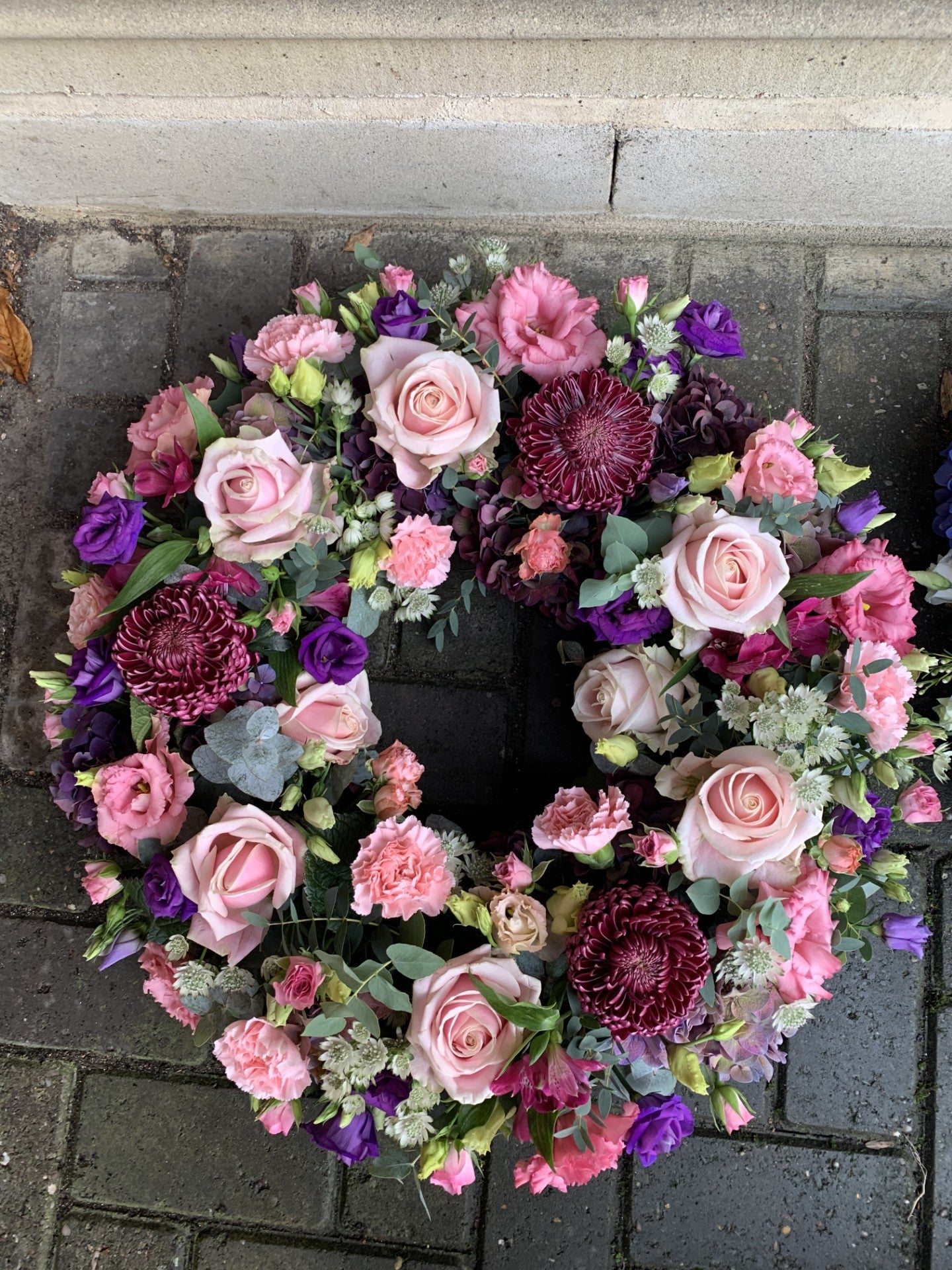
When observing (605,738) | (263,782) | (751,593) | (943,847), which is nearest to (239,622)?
(263,782)

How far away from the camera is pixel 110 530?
1.20 metres

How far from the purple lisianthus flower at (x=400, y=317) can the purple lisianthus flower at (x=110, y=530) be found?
44 cm

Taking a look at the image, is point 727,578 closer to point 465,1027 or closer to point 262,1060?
point 465,1027

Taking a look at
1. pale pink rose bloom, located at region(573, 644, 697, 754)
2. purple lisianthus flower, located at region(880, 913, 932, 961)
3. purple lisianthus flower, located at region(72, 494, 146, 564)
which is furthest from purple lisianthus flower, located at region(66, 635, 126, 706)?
purple lisianthus flower, located at region(880, 913, 932, 961)

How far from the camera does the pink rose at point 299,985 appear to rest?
3.81 ft

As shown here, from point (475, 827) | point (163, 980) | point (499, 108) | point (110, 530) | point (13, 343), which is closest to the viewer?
point (110, 530)

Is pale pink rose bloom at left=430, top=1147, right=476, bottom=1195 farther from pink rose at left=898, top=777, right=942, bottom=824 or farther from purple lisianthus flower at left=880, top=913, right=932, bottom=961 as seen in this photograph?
pink rose at left=898, top=777, right=942, bottom=824

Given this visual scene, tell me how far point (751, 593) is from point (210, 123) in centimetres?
118

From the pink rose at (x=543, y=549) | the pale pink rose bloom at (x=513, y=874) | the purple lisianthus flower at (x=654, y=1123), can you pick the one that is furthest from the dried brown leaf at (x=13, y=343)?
the purple lisianthus flower at (x=654, y=1123)

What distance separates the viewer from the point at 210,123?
4.84ft

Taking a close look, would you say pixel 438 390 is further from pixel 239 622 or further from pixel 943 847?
pixel 943 847

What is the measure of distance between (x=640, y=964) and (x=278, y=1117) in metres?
0.59

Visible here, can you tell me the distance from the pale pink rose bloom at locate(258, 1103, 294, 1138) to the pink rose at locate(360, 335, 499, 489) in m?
0.91

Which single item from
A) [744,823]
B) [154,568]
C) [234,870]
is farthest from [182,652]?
[744,823]
